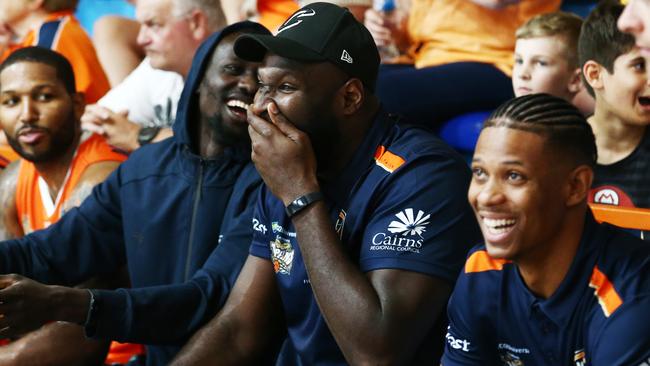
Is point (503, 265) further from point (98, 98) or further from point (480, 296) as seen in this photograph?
point (98, 98)

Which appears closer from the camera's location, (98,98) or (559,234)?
(559,234)

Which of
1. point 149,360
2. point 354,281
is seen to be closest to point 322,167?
point 354,281

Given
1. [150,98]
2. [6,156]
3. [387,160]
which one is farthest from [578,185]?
[6,156]

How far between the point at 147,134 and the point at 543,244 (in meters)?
2.23

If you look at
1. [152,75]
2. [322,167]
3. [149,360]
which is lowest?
[149,360]

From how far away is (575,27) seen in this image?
3611 millimetres

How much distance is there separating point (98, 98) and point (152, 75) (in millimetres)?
344

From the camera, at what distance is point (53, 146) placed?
3916mm

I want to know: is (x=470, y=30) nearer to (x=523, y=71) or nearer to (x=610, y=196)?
(x=523, y=71)

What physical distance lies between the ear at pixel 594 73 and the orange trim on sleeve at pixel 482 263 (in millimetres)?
1139

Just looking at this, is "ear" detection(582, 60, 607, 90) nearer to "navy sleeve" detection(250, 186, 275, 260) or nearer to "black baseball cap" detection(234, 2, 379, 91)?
"black baseball cap" detection(234, 2, 379, 91)

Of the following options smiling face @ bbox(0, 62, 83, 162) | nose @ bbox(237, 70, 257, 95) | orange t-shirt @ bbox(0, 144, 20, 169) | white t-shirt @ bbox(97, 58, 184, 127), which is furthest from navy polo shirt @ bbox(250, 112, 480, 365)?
orange t-shirt @ bbox(0, 144, 20, 169)

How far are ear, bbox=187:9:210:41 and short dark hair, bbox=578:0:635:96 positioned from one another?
1.71 m

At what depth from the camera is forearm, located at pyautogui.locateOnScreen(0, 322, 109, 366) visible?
125 inches
